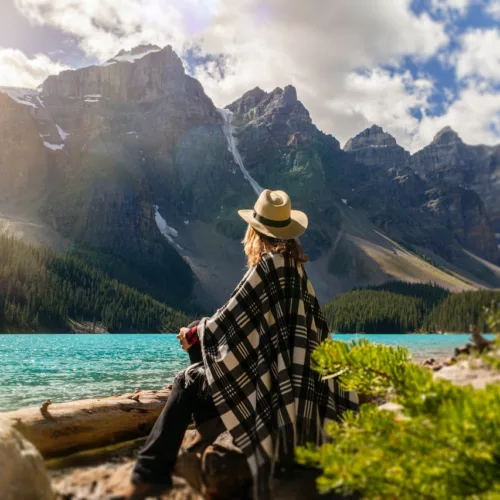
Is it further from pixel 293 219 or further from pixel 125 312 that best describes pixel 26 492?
pixel 125 312

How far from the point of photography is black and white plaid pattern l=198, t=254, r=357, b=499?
443cm

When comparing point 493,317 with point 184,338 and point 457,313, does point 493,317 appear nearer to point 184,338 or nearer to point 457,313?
point 184,338

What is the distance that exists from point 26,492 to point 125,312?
139m

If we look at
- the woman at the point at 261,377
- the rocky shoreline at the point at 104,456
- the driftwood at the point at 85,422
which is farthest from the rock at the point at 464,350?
the driftwood at the point at 85,422

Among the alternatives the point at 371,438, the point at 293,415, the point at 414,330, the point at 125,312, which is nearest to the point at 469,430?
the point at 371,438

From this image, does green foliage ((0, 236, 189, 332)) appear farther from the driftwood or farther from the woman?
the woman

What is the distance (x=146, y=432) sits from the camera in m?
7.63

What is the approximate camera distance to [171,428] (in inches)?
180

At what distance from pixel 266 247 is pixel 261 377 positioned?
1.34 metres

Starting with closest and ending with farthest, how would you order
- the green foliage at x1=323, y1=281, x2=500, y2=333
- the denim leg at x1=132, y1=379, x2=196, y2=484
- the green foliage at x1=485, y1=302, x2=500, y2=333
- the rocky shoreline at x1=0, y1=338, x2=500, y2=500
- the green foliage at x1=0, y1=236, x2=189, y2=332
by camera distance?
the green foliage at x1=485, y1=302, x2=500, y2=333 < the rocky shoreline at x1=0, y1=338, x2=500, y2=500 < the denim leg at x1=132, y1=379, x2=196, y2=484 < the green foliage at x1=0, y1=236, x2=189, y2=332 < the green foliage at x1=323, y1=281, x2=500, y2=333

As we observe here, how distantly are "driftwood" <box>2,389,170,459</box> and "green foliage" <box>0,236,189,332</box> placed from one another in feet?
368

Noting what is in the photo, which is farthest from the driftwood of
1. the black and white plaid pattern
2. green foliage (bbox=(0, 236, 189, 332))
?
green foliage (bbox=(0, 236, 189, 332))

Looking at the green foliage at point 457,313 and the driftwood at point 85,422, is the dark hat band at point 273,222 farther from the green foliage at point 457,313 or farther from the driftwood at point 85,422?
the green foliage at point 457,313

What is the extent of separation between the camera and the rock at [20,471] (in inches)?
143
